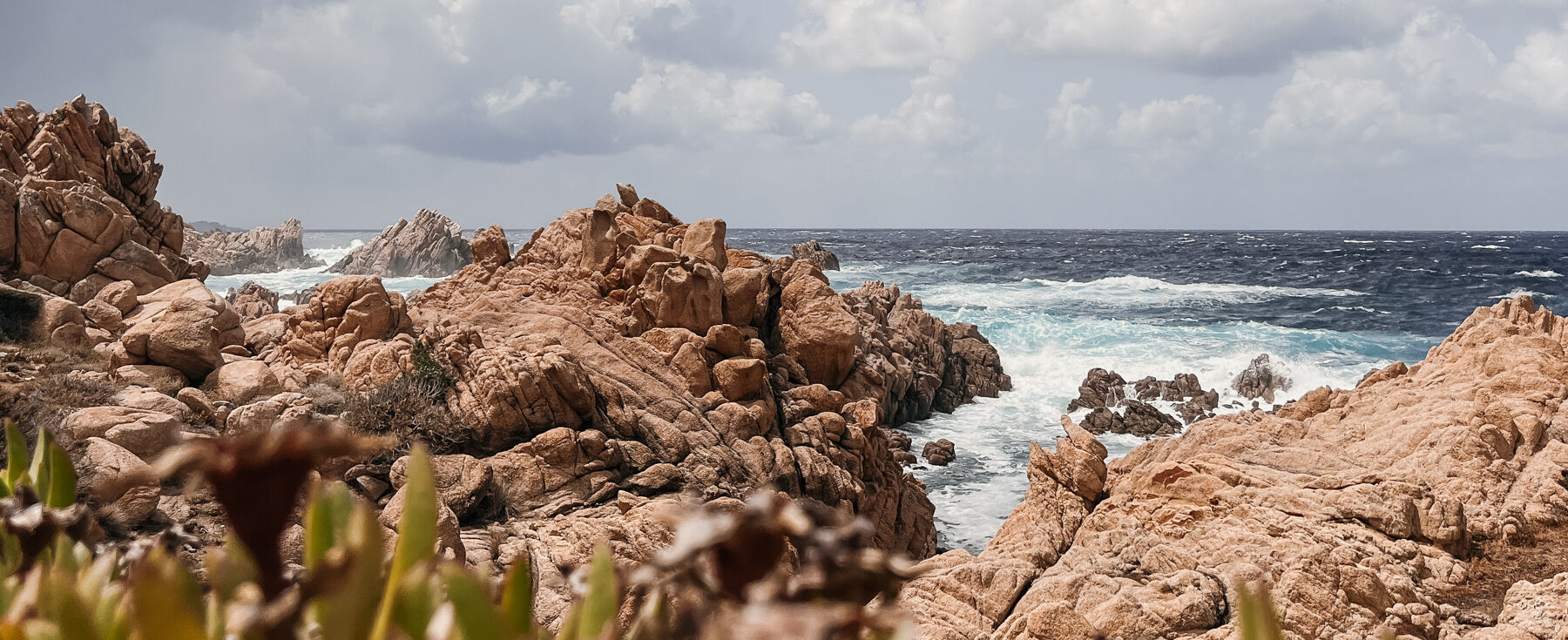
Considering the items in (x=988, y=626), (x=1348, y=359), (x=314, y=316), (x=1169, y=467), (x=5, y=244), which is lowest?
(x=1348, y=359)

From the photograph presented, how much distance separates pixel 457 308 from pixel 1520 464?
1249 centimetres

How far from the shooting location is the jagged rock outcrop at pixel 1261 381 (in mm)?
25172

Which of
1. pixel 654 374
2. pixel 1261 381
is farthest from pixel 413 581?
pixel 1261 381

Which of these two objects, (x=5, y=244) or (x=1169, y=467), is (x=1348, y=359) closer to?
(x=1169, y=467)

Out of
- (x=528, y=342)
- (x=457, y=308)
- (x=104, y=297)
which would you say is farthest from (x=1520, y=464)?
(x=104, y=297)

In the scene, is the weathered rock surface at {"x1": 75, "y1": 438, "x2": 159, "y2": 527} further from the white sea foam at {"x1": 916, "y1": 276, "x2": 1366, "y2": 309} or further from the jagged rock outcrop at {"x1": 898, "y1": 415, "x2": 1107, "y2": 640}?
the white sea foam at {"x1": 916, "y1": 276, "x2": 1366, "y2": 309}

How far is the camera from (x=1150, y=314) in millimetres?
39312

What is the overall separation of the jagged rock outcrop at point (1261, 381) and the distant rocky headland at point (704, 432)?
1334cm

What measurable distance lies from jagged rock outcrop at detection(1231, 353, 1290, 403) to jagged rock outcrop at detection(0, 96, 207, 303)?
1029 inches

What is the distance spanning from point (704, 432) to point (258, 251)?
6737 centimetres

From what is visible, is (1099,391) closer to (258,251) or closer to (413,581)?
(413,581)

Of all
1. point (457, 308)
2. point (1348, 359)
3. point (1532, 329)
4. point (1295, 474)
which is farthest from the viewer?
point (1348, 359)

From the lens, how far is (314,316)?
11.3 m

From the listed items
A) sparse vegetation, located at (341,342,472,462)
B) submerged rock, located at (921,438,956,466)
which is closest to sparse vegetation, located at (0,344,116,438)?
sparse vegetation, located at (341,342,472,462)
